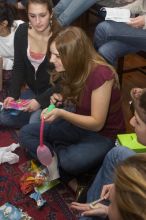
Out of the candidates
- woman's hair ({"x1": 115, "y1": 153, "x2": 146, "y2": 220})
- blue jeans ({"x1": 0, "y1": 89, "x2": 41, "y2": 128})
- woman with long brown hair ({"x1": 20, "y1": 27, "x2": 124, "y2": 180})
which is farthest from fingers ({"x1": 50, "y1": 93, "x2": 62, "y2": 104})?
woman's hair ({"x1": 115, "y1": 153, "x2": 146, "y2": 220})

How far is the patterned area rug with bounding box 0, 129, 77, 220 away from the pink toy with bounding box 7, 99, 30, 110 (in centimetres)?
31

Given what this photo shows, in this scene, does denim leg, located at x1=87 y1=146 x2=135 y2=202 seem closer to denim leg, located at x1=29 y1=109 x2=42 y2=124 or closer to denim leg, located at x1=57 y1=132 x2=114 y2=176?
denim leg, located at x1=57 y1=132 x2=114 y2=176

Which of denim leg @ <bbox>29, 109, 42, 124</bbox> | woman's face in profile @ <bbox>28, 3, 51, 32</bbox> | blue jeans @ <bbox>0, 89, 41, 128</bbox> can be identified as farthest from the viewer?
blue jeans @ <bbox>0, 89, 41, 128</bbox>

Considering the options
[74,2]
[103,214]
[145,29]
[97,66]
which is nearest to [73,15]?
[74,2]

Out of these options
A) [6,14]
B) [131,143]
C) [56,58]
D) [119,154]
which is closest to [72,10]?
[6,14]

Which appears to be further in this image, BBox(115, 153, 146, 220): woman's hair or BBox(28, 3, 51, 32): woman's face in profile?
BBox(28, 3, 51, 32): woman's face in profile

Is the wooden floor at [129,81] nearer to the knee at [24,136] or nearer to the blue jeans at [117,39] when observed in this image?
the blue jeans at [117,39]

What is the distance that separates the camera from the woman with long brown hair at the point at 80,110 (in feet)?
5.06

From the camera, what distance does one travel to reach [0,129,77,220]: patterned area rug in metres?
1.63

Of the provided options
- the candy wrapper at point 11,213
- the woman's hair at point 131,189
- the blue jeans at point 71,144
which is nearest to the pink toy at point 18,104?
the blue jeans at point 71,144

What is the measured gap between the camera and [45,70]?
2023 millimetres

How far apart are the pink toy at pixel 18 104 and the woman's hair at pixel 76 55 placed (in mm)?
450

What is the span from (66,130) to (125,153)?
439mm

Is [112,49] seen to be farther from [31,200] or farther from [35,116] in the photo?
[31,200]
